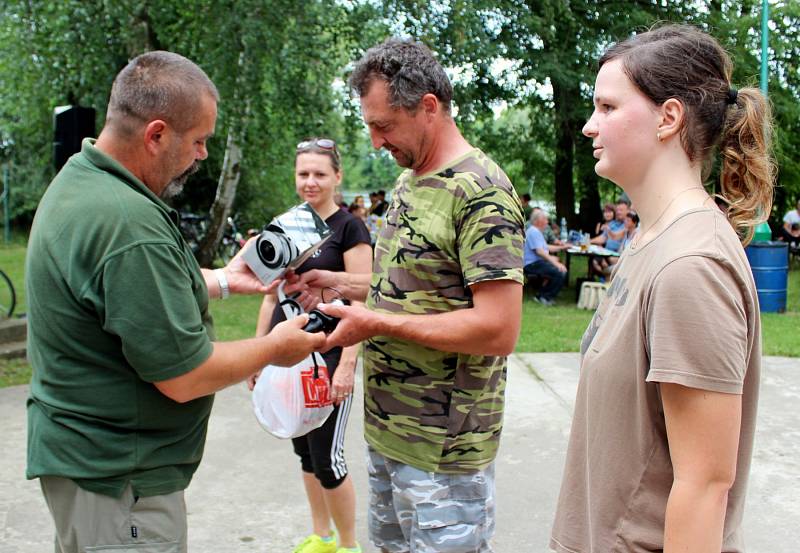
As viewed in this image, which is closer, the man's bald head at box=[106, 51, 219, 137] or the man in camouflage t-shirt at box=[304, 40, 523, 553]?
the man's bald head at box=[106, 51, 219, 137]

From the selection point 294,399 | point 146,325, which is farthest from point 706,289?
point 294,399

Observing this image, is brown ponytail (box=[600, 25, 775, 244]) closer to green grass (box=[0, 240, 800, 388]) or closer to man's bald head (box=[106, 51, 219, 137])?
man's bald head (box=[106, 51, 219, 137])

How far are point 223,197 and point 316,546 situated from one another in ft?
34.5

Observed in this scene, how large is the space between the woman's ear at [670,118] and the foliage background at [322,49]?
875 centimetres

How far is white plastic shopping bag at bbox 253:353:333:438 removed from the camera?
116 inches

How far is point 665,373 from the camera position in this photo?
4.19 ft

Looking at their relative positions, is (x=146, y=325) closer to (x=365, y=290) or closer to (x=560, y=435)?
(x=365, y=290)

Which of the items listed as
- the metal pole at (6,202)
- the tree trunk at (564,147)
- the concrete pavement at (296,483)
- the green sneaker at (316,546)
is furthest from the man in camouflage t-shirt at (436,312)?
the metal pole at (6,202)

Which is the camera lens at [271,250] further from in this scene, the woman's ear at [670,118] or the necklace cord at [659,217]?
the woman's ear at [670,118]

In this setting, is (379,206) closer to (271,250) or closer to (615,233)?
(615,233)

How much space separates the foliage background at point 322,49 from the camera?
1004 cm

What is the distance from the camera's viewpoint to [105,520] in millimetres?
1950

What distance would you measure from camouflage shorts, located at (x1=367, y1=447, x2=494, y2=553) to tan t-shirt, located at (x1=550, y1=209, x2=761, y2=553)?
743mm

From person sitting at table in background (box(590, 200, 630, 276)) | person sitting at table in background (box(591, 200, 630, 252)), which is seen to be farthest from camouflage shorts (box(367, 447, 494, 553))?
person sitting at table in background (box(591, 200, 630, 252))
